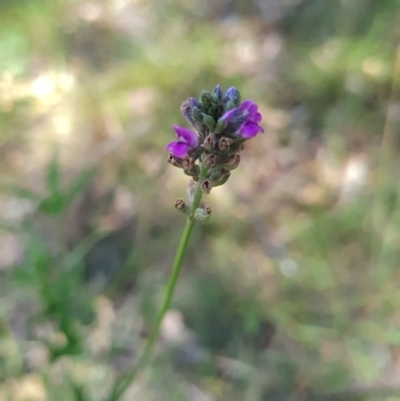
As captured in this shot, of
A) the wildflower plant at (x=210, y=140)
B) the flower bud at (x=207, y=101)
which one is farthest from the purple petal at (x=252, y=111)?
the flower bud at (x=207, y=101)

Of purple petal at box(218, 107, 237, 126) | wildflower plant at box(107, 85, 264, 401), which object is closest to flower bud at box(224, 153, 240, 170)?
wildflower plant at box(107, 85, 264, 401)

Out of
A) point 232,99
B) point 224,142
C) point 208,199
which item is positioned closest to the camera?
point 224,142

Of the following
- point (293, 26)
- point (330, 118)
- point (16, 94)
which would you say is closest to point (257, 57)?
point (293, 26)

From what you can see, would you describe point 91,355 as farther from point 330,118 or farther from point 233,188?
point 330,118

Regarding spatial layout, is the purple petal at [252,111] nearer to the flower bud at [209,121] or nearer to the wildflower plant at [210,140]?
the wildflower plant at [210,140]

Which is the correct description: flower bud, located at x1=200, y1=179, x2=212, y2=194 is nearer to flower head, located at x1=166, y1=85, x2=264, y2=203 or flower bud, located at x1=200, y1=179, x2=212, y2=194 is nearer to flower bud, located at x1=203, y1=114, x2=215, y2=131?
flower head, located at x1=166, y1=85, x2=264, y2=203

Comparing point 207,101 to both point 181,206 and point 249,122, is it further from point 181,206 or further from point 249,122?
point 181,206

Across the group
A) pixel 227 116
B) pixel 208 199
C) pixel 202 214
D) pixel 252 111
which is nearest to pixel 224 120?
pixel 227 116

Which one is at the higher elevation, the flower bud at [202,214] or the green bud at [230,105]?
the green bud at [230,105]
